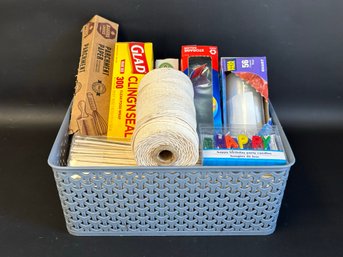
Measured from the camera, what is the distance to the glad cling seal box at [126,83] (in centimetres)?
92

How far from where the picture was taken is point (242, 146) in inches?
32.6

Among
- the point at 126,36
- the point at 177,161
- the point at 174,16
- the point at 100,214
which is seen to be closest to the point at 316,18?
the point at 174,16

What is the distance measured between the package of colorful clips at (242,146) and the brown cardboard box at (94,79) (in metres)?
0.23

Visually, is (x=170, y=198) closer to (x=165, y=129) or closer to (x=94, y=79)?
(x=165, y=129)

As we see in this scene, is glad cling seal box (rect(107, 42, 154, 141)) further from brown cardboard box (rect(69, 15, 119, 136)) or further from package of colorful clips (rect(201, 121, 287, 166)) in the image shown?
package of colorful clips (rect(201, 121, 287, 166))

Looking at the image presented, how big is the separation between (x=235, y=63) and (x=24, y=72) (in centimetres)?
53

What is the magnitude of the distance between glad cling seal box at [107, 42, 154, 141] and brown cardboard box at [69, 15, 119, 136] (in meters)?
0.03

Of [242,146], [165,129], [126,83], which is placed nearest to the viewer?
[165,129]

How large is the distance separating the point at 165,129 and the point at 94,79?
1.04 feet

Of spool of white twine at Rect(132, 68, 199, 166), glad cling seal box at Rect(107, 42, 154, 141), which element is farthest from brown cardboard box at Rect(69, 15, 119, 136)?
spool of white twine at Rect(132, 68, 199, 166)

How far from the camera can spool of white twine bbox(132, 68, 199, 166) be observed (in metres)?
0.73

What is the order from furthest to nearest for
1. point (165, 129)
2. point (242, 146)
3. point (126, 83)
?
1. point (126, 83)
2. point (242, 146)
3. point (165, 129)

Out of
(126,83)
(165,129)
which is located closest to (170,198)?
(165,129)

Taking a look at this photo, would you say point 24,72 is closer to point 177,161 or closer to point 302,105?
point 177,161
